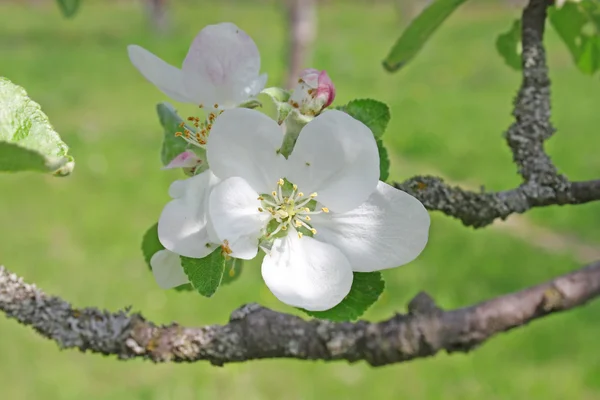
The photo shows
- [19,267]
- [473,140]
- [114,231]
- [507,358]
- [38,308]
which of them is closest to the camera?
[38,308]

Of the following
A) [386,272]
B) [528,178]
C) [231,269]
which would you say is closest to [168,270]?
[231,269]

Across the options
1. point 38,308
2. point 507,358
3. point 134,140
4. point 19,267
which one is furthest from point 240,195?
point 134,140

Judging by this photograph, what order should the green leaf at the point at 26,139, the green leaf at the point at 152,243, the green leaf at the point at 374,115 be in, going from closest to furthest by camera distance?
the green leaf at the point at 26,139 → the green leaf at the point at 374,115 → the green leaf at the point at 152,243

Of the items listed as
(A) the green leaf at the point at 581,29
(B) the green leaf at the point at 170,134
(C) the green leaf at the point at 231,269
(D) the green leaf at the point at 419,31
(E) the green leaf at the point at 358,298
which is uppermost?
(A) the green leaf at the point at 581,29

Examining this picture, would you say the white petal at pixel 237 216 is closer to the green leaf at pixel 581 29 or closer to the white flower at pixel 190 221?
the white flower at pixel 190 221

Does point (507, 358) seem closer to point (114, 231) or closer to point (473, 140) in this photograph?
point (114, 231)

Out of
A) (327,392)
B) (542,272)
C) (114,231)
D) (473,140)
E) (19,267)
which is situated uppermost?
(473,140)

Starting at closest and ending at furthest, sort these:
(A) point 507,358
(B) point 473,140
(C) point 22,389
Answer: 1. (C) point 22,389
2. (A) point 507,358
3. (B) point 473,140

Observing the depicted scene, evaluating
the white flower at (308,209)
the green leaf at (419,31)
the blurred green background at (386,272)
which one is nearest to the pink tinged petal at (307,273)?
the white flower at (308,209)
